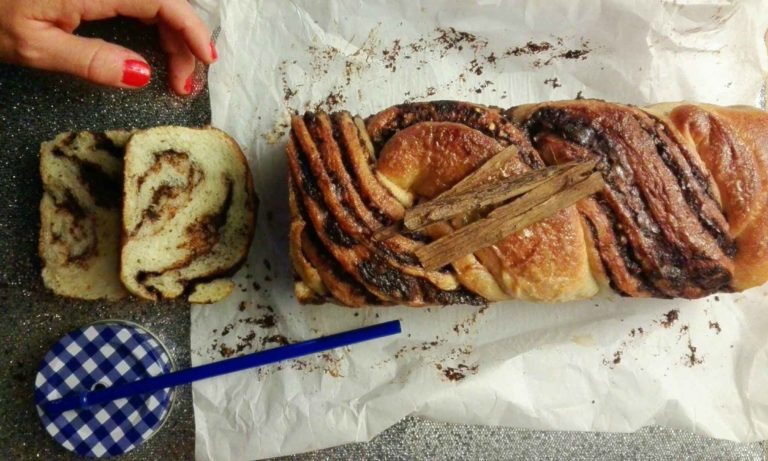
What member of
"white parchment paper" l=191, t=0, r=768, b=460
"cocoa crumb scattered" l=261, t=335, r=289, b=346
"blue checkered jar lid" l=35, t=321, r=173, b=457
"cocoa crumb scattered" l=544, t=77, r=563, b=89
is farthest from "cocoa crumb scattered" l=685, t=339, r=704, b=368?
"blue checkered jar lid" l=35, t=321, r=173, b=457

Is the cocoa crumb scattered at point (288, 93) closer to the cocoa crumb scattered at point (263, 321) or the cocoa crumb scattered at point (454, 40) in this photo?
the cocoa crumb scattered at point (454, 40)

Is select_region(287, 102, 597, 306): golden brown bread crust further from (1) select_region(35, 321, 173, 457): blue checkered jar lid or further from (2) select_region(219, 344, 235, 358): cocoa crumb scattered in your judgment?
(1) select_region(35, 321, 173, 457): blue checkered jar lid

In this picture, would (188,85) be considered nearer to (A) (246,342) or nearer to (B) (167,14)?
(B) (167,14)

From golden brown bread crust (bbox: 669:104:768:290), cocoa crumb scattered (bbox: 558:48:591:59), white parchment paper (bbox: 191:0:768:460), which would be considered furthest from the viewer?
cocoa crumb scattered (bbox: 558:48:591:59)

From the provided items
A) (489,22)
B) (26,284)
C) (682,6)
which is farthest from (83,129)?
(682,6)

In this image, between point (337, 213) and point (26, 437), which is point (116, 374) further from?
point (337, 213)

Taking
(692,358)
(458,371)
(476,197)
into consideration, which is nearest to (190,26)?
Result: (476,197)
